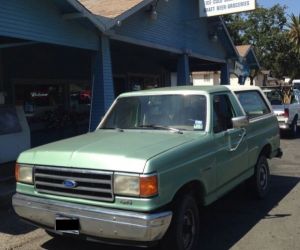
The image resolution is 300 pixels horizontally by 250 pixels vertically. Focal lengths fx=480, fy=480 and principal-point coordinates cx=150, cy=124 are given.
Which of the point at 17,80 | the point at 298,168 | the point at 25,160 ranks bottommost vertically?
the point at 298,168

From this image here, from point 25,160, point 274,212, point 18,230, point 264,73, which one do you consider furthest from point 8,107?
point 264,73

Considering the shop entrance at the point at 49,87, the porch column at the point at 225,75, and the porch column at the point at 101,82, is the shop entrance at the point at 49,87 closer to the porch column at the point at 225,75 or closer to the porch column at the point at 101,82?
the porch column at the point at 101,82

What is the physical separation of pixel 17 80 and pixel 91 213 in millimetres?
9493

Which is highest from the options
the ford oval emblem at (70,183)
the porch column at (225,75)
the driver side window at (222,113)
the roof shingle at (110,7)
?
the roof shingle at (110,7)

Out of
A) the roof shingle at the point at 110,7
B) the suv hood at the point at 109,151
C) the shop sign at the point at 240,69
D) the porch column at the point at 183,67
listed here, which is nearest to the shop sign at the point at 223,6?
the porch column at the point at 183,67

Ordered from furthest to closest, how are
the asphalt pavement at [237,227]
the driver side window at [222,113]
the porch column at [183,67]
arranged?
the porch column at [183,67], the driver side window at [222,113], the asphalt pavement at [237,227]

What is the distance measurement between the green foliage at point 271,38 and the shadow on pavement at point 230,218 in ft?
135

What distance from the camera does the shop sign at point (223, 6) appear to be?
15.5m

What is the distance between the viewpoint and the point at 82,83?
53.9 feet

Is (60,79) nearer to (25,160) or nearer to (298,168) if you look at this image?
(298,168)

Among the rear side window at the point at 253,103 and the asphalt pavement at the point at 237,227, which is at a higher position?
the rear side window at the point at 253,103

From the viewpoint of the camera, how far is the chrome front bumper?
438cm

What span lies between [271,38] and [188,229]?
4469cm

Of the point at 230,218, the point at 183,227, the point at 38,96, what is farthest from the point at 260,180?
the point at 38,96
